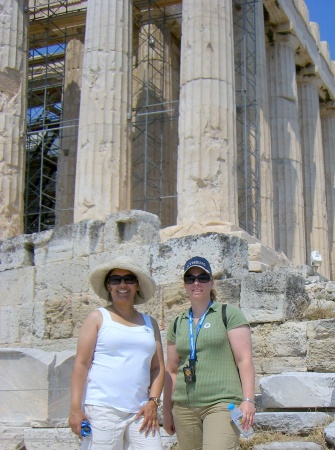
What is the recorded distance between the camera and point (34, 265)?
11031mm

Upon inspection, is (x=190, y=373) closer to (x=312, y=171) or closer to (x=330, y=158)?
(x=312, y=171)

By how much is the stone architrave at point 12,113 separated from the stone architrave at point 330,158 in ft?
41.2

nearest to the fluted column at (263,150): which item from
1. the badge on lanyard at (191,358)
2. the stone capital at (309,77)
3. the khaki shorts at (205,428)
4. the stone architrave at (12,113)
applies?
the stone capital at (309,77)

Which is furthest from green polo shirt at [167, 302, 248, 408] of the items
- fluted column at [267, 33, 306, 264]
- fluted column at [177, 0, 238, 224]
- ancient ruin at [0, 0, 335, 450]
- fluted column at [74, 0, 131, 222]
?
fluted column at [267, 33, 306, 264]

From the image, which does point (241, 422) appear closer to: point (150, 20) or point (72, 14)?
point (150, 20)

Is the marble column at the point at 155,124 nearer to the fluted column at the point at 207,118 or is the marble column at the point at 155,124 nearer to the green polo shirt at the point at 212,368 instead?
the fluted column at the point at 207,118

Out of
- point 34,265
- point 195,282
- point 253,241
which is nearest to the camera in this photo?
point 195,282

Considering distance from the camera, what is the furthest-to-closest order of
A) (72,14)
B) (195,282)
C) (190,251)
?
(72,14)
(190,251)
(195,282)

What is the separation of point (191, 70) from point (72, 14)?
7.77 meters

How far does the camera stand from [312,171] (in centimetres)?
Result: 2302

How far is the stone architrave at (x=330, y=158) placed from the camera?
25241 mm

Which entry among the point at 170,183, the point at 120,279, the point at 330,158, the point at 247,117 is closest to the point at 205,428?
the point at 120,279

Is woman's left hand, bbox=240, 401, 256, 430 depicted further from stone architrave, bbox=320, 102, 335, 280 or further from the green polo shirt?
stone architrave, bbox=320, 102, 335, 280

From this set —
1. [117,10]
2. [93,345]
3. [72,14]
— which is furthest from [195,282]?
[72,14]
